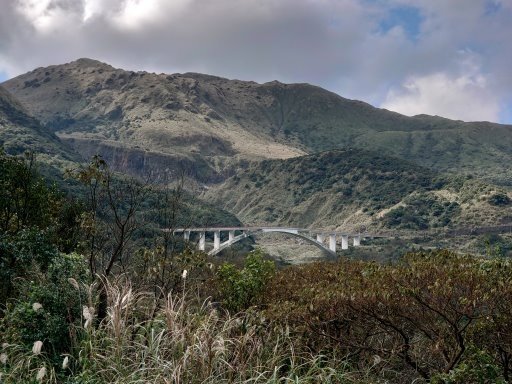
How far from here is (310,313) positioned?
7.73 meters

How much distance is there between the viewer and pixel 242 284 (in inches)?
417

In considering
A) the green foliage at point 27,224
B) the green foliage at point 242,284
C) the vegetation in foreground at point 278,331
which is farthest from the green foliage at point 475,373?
the green foliage at point 27,224

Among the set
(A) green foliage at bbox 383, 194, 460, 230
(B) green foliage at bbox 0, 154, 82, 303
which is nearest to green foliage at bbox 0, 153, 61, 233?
(B) green foliage at bbox 0, 154, 82, 303

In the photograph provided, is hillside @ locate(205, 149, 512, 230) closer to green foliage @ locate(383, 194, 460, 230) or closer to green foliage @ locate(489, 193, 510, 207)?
green foliage @ locate(383, 194, 460, 230)

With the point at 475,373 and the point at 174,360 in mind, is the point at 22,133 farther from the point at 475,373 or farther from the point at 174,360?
the point at 475,373

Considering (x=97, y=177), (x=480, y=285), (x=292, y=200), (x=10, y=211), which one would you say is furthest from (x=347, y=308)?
(x=292, y=200)

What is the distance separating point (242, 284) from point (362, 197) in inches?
5906

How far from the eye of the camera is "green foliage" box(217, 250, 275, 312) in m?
10.6

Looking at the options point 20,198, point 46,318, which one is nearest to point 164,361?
point 46,318

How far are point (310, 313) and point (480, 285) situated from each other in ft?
8.11

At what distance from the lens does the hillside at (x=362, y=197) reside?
123 meters

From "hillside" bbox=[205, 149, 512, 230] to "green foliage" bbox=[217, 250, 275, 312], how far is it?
107231 mm

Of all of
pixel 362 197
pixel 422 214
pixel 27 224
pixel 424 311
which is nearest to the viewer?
pixel 424 311

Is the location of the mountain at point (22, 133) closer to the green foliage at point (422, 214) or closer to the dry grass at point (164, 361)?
the green foliage at point (422, 214)
